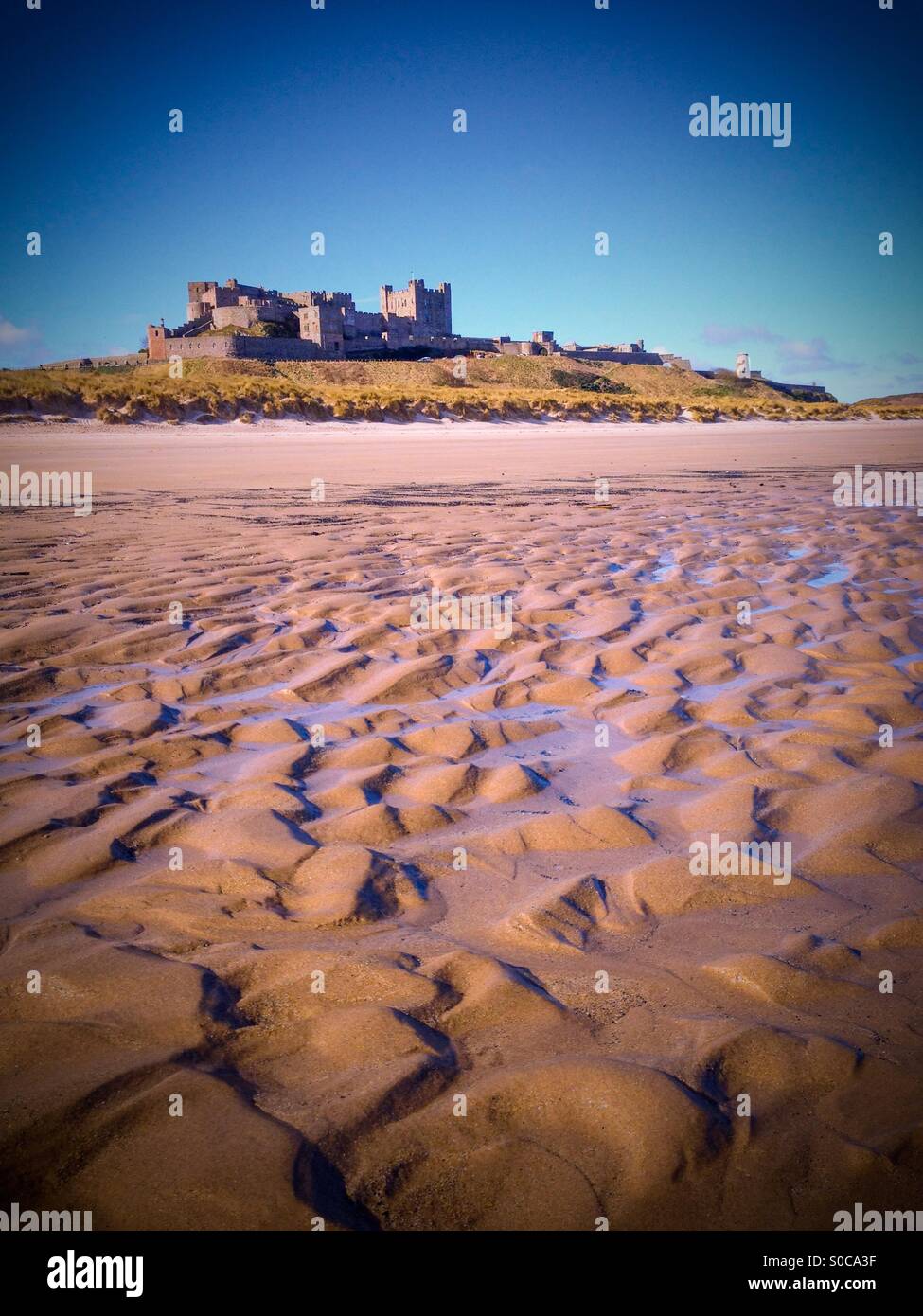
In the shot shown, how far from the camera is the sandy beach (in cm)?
154

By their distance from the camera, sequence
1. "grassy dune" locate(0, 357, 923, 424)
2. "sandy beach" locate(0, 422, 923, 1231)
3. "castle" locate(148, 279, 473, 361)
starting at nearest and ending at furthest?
"sandy beach" locate(0, 422, 923, 1231), "grassy dune" locate(0, 357, 923, 424), "castle" locate(148, 279, 473, 361)

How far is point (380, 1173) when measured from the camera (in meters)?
1.53

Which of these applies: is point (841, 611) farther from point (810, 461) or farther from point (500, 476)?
point (810, 461)

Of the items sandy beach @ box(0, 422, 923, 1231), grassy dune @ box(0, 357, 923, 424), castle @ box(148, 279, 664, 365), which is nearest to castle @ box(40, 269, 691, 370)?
castle @ box(148, 279, 664, 365)

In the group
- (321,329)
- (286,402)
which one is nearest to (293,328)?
(321,329)

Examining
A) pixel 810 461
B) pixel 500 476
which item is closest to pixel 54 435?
pixel 500 476

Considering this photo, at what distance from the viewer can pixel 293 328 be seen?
222 ft

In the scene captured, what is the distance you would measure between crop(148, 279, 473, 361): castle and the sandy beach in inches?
2342

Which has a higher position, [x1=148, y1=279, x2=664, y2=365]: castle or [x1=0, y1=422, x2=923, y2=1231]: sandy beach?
[x1=148, y1=279, x2=664, y2=365]: castle

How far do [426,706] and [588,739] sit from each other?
0.77m

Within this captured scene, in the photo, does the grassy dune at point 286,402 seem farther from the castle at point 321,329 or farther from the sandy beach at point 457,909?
the sandy beach at point 457,909

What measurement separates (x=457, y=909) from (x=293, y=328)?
7184cm

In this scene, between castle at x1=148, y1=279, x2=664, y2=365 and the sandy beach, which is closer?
the sandy beach

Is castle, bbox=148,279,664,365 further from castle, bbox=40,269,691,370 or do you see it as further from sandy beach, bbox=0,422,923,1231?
sandy beach, bbox=0,422,923,1231
